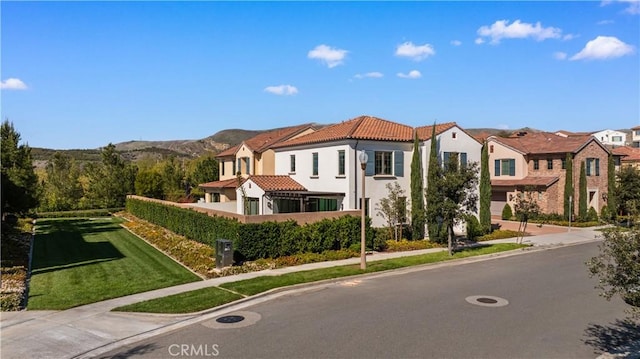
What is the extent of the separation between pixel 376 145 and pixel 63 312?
18631 mm

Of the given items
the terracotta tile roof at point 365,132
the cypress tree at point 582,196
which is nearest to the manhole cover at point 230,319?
the terracotta tile roof at point 365,132

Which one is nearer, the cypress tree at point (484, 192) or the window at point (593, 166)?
the cypress tree at point (484, 192)

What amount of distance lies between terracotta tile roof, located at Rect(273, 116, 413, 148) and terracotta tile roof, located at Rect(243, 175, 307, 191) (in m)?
2.66

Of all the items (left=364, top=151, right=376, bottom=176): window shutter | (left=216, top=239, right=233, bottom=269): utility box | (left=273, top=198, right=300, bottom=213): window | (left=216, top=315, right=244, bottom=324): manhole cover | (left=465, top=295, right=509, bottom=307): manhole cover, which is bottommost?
(left=216, top=315, right=244, bottom=324): manhole cover

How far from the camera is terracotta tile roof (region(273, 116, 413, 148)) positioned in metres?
26.8

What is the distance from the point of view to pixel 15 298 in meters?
13.5

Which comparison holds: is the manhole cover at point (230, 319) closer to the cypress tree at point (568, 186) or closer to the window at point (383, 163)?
the window at point (383, 163)

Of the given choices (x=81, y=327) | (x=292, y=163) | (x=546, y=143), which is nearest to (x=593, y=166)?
(x=546, y=143)

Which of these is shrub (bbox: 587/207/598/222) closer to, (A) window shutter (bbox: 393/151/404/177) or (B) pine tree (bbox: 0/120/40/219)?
(A) window shutter (bbox: 393/151/404/177)

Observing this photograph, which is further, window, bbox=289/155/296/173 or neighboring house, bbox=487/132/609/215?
neighboring house, bbox=487/132/609/215

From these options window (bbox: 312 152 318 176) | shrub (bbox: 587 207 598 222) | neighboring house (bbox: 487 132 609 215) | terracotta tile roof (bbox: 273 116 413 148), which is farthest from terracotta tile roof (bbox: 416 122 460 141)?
shrub (bbox: 587 207 598 222)

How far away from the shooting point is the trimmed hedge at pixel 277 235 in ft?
65.1

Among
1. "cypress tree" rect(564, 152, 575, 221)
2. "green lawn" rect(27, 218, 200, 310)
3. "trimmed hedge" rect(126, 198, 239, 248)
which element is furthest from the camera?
"cypress tree" rect(564, 152, 575, 221)

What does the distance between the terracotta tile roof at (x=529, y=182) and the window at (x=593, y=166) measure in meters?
3.45
